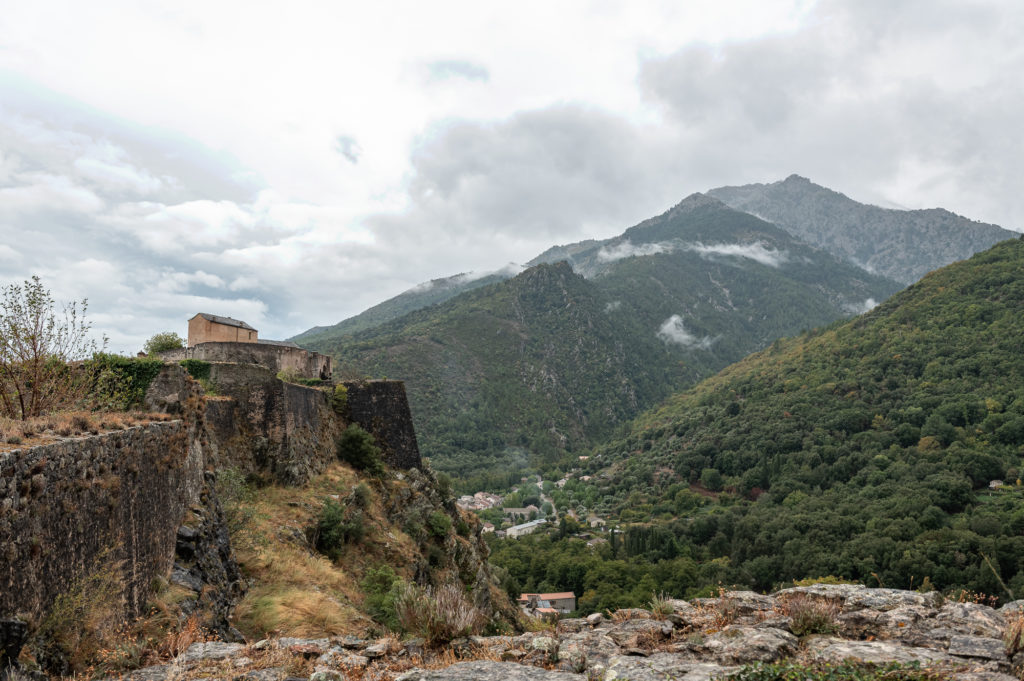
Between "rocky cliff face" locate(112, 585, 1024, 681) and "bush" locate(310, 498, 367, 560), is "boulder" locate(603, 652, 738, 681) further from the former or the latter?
"bush" locate(310, 498, 367, 560)

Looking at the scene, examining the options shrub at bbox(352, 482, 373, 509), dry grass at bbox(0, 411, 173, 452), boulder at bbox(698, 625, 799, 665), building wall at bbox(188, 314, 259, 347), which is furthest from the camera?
building wall at bbox(188, 314, 259, 347)

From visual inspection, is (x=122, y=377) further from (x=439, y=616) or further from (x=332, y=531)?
(x=439, y=616)

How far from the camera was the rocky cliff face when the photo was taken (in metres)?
5.87

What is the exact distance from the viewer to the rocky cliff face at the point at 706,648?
5867mm

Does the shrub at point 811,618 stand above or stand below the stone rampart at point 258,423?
below

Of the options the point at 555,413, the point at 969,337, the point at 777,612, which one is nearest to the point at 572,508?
the point at 555,413

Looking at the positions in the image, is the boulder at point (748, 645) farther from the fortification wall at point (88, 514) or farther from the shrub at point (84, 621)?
the fortification wall at point (88, 514)

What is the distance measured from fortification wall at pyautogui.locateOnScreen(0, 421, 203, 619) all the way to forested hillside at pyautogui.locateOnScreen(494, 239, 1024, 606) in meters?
45.2

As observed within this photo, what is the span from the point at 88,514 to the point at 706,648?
822 cm

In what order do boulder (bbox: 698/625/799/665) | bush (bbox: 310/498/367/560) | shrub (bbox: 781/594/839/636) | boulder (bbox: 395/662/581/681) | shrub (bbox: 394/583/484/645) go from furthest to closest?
1. bush (bbox: 310/498/367/560)
2. shrub (bbox: 781/594/839/636)
3. shrub (bbox: 394/583/484/645)
4. boulder (bbox: 698/625/799/665)
5. boulder (bbox: 395/662/581/681)

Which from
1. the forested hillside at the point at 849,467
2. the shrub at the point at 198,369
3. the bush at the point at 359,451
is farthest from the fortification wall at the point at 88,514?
the forested hillside at the point at 849,467

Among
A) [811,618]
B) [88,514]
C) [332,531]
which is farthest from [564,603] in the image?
[88,514]

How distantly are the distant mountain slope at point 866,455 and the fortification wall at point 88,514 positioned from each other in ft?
177

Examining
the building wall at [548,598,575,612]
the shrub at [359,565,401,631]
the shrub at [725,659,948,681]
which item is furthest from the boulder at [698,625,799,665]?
the building wall at [548,598,575,612]
